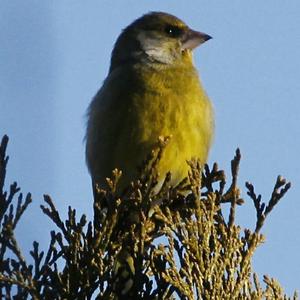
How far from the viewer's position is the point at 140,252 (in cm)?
350

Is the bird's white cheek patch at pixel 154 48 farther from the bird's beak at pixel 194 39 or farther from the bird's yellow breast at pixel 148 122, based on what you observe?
the bird's yellow breast at pixel 148 122

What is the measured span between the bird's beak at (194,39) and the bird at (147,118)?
6.6 inches

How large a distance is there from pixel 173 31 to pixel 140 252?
2537mm

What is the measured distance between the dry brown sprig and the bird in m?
0.90

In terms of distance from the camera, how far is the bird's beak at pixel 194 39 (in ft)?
18.2

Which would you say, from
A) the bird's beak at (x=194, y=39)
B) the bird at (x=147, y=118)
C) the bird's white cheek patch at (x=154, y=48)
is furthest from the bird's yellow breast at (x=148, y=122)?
the bird's beak at (x=194, y=39)

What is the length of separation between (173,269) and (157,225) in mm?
643

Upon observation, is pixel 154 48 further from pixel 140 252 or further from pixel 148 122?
pixel 140 252

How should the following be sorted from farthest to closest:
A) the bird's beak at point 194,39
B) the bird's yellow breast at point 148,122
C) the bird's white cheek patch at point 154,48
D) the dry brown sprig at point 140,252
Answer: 1. the bird's beak at point 194,39
2. the bird's white cheek patch at point 154,48
3. the bird's yellow breast at point 148,122
4. the dry brown sprig at point 140,252

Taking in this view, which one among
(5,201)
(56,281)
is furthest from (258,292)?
(5,201)

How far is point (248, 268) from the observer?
3342mm

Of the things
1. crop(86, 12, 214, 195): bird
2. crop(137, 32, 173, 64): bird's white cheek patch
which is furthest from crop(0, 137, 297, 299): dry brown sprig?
crop(137, 32, 173, 64): bird's white cheek patch

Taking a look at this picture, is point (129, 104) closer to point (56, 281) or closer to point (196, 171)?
point (196, 171)

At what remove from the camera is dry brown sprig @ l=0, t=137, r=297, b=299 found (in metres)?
3.26
